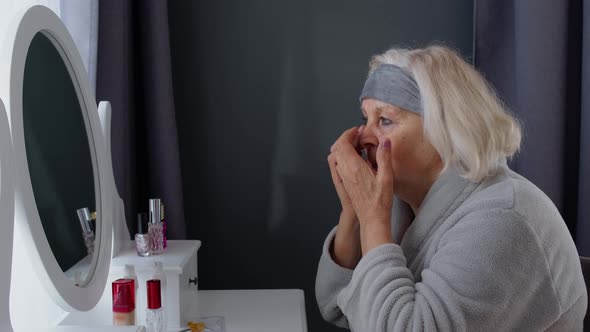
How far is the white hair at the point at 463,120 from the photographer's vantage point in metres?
Result: 1.15

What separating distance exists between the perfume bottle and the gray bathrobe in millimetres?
443

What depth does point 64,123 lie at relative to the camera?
1.08 metres

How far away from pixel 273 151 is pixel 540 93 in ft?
2.68

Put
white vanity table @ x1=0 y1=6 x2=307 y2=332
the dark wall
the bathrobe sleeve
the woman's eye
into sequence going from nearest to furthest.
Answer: white vanity table @ x1=0 y1=6 x2=307 y2=332, the bathrobe sleeve, the woman's eye, the dark wall

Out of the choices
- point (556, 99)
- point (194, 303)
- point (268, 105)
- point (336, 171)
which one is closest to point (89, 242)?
point (194, 303)

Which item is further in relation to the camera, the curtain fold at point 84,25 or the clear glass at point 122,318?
the curtain fold at point 84,25

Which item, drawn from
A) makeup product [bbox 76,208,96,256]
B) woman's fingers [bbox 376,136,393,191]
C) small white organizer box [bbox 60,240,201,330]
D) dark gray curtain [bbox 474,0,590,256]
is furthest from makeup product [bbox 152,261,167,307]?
dark gray curtain [bbox 474,0,590,256]

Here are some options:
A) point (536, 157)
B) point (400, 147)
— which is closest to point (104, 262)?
point (400, 147)

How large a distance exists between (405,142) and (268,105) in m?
0.80

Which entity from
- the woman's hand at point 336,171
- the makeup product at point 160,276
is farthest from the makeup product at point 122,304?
the woman's hand at point 336,171

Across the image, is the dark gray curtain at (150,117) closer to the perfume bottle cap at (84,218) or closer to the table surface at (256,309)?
the table surface at (256,309)

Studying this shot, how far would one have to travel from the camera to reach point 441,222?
1.19 metres

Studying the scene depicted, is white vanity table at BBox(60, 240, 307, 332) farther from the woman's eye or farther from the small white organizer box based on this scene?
the woman's eye

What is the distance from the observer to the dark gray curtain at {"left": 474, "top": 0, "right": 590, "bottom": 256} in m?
1.80
